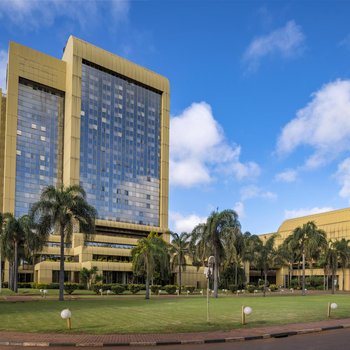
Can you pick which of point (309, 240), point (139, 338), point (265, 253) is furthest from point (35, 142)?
point (139, 338)

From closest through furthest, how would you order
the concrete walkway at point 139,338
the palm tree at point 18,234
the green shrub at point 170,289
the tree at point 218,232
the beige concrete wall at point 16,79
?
the concrete walkway at point 139,338 → the tree at point 218,232 → the palm tree at point 18,234 → the green shrub at point 170,289 → the beige concrete wall at point 16,79

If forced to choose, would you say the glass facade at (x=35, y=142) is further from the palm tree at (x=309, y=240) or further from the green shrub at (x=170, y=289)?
the palm tree at (x=309, y=240)

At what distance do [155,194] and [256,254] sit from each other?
38618mm

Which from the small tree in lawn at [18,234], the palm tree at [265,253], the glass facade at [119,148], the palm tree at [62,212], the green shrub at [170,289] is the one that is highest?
the glass facade at [119,148]

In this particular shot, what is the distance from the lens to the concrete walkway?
16422 mm

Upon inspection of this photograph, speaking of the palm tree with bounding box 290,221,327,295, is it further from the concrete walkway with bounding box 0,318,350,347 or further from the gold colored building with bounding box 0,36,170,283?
the concrete walkway with bounding box 0,318,350,347

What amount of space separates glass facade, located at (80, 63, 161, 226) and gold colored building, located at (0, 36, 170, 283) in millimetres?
258

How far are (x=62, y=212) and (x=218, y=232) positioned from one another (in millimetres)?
Result: 20669

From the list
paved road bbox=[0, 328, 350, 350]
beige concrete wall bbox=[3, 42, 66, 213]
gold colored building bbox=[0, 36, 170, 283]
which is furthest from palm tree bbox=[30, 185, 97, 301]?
beige concrete wall bbox=[3, 42, 66, 213]

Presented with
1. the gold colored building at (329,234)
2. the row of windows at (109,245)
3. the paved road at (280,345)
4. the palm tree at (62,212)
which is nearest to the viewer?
the paved road at (280,345)

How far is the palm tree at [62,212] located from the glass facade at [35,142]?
62906mm

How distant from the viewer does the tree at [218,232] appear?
58094 mm

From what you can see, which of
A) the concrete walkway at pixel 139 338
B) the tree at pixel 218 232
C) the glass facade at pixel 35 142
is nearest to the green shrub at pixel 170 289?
the tree at pixel 218 232

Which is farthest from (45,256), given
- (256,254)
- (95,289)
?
(256,254)
